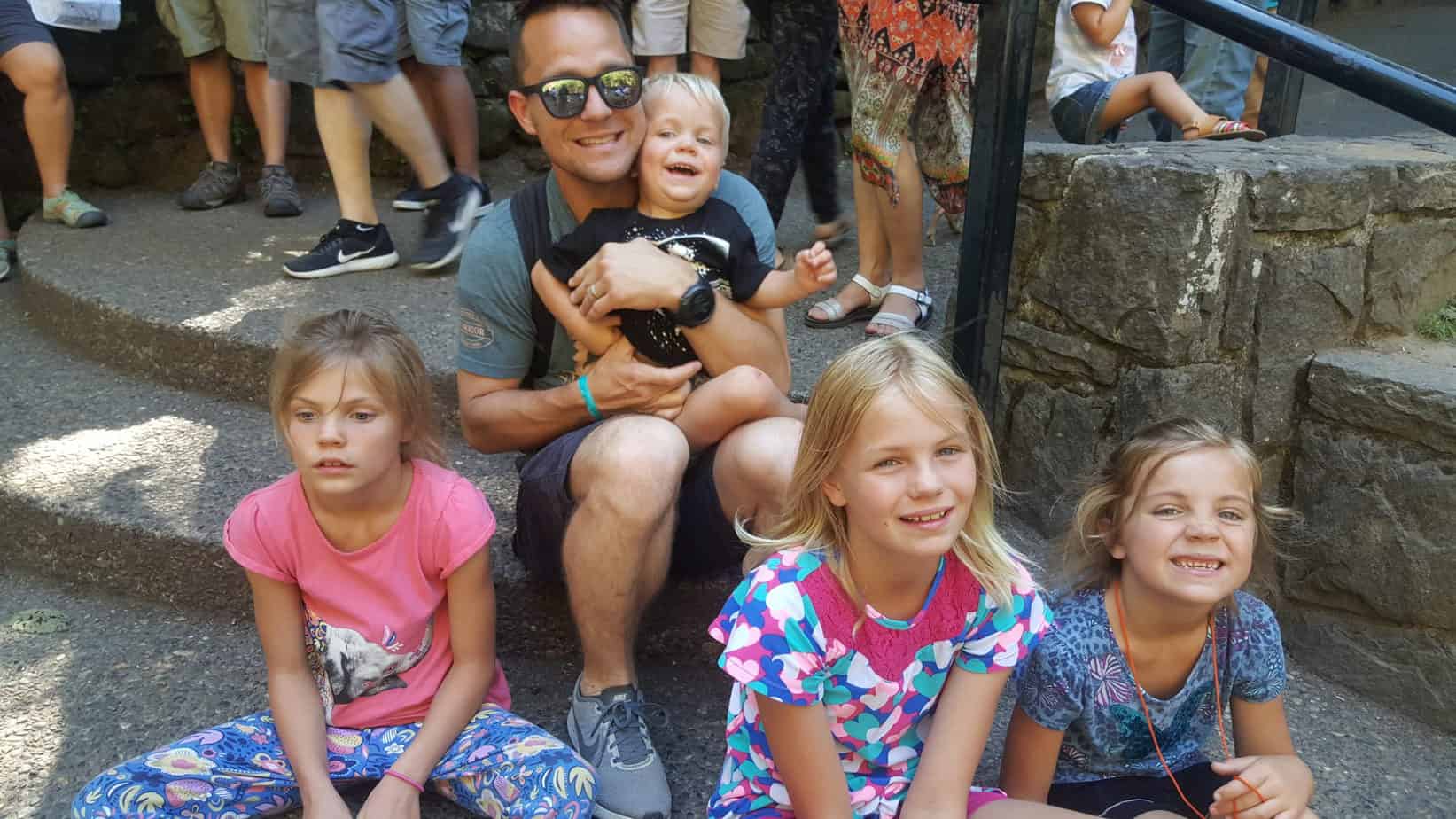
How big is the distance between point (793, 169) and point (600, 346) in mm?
1664

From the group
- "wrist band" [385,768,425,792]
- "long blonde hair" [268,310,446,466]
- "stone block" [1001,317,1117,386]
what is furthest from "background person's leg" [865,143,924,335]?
"wrist band" [385,768,425,792]

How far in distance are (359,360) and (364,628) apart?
42 cm

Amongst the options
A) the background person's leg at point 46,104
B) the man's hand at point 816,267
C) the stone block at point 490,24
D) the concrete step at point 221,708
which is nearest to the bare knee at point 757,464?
the man's hand at point 816,267

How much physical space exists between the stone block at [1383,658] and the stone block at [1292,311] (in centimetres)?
37

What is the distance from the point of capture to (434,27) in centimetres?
365

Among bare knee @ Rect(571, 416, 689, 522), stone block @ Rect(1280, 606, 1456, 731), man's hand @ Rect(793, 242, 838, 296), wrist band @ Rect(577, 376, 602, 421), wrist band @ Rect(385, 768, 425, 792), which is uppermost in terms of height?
man's hand @ Rect(793, 242, 838, 296)

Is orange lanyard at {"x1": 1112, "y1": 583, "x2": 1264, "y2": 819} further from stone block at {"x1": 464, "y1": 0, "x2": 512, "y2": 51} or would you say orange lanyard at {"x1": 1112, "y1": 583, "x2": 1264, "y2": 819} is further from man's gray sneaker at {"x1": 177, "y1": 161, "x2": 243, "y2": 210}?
stone block at {"x1": 464, "y1": 0, "x2": 512, "y2": 51}

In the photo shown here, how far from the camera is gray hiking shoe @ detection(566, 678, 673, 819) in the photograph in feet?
6.08

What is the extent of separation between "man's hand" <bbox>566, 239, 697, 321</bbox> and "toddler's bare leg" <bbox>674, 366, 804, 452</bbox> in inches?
6.0

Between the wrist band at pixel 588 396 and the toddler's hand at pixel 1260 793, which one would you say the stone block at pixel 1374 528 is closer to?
the toddler's hand at pixel 1260 793

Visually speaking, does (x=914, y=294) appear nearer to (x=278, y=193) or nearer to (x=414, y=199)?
(x=414, y=199)

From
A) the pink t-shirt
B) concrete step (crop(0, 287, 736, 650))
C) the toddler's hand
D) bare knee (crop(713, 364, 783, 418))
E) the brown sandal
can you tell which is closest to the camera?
the toddler's hand

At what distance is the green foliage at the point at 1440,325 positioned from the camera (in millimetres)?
2381

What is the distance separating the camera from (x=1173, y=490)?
1.71 m
